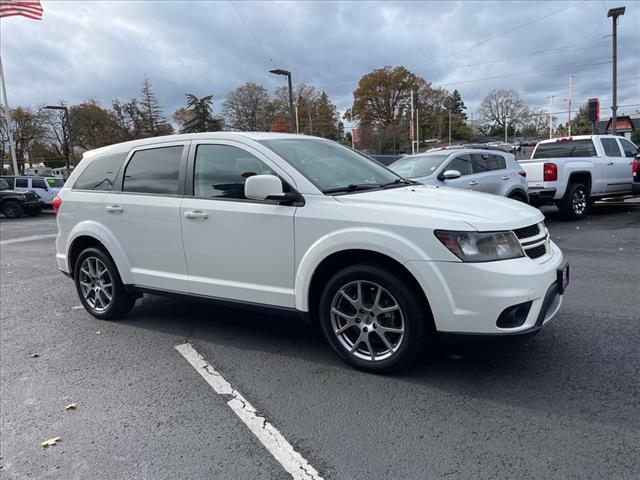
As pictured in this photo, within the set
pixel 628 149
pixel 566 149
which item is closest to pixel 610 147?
pixel 628 149

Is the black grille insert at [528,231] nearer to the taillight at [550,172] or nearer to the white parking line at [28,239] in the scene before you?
the taillight at [550,172]

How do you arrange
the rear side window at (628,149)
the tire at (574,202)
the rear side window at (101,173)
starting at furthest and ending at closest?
the rear side window at (628,149) → the tire at (574,202) → the rear side window at (101,173)

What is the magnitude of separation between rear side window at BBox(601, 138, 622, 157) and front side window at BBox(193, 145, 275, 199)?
10.4 m

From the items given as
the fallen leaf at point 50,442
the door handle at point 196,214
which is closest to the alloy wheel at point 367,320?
the door handle at point 196,214

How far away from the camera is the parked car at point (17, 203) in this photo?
20.7m

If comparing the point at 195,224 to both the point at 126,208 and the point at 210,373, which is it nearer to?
the point at 126,208

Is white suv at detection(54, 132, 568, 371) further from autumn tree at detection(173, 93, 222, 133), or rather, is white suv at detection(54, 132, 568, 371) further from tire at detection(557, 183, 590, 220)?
autumn tree at detection(173, 93, 222, 133)

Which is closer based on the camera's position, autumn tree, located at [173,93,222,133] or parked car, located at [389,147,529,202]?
parked car, located at [389,147,529,202]

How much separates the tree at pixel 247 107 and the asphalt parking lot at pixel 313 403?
200 feet

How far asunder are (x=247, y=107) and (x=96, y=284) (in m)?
61.6

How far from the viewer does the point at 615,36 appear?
18.6 metres

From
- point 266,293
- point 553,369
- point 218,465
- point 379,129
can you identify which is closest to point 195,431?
point 218,465

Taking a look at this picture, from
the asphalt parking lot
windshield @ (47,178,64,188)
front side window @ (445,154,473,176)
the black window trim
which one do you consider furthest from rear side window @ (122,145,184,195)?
windshield @ (47,178,64,188)

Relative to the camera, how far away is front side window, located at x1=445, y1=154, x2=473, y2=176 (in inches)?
367
